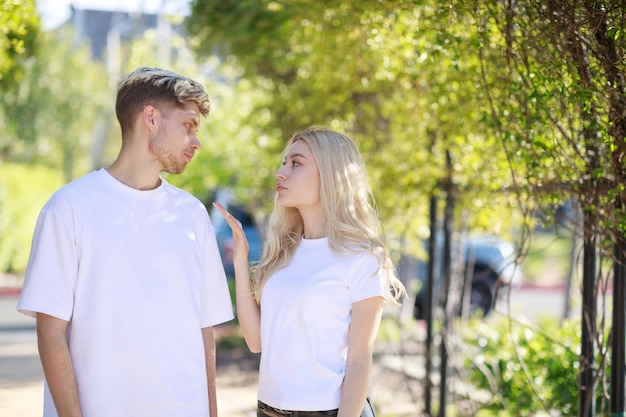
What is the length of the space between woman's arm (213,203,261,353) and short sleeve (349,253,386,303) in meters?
0.48

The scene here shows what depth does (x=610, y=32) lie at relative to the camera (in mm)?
3219

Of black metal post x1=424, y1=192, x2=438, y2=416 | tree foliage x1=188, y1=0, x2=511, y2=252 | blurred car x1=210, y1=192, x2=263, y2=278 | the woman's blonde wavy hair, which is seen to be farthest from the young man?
blurred car x1=210, y1=192, x2=263, y2=278

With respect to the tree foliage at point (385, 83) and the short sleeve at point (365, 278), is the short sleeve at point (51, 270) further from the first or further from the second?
the tree foliage at point (385, 83)

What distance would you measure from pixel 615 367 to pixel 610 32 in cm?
171

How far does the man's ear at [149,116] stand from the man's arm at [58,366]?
730 mm

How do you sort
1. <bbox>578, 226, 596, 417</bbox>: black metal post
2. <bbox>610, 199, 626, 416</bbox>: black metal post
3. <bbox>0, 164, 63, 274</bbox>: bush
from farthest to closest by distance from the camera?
<bbox>0, 164, 63, 274</bbox>: bush
<bbox>578, 226, 596, 417</bbox>: black metal post
<bbox>610, 199, 626, 416</bbox>: black metal post

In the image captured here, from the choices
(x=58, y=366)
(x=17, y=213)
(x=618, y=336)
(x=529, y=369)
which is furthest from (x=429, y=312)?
(x=17, y=213)

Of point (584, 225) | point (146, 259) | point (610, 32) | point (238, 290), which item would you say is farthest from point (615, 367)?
point (146, 259)

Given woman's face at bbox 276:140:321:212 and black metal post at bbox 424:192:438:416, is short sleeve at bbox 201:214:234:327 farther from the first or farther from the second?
black metal post at bbox 424:192:438:416

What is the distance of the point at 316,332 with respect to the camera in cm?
298

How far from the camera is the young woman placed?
2.94 meters

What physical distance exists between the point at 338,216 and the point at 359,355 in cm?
56

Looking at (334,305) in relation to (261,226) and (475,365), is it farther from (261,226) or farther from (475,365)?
(261,226)

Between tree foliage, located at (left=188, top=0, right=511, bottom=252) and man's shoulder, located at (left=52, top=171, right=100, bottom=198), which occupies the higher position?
tree foliage, located at (left=188, top=0, right=511, bottom=252)
